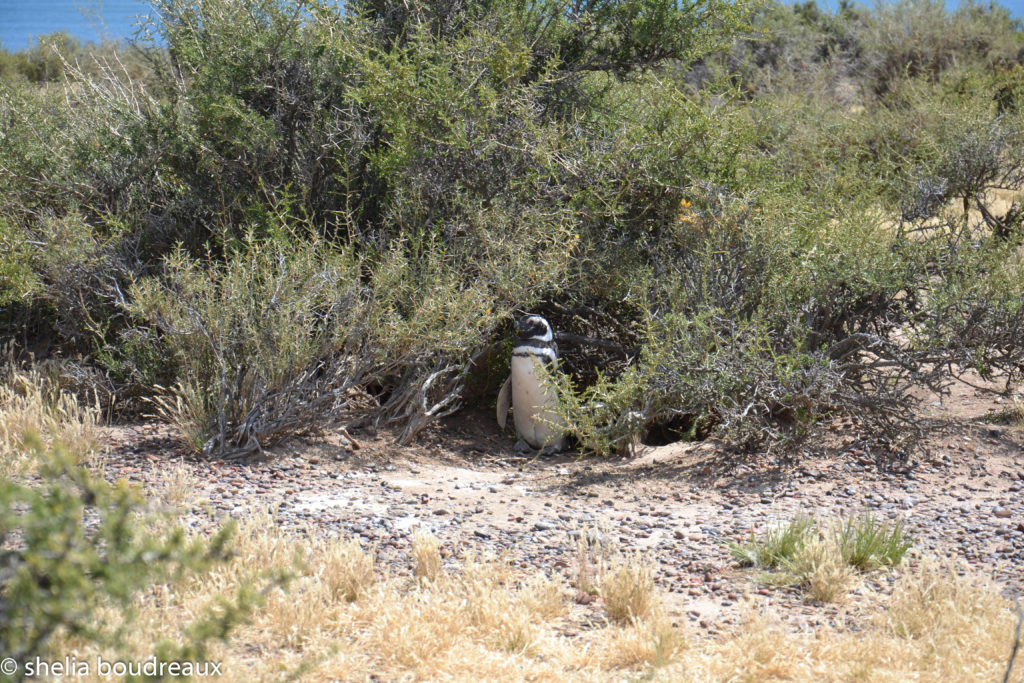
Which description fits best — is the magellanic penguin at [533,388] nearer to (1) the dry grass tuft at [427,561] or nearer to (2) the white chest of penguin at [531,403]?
(2) the white chest of penguin at [531,403]

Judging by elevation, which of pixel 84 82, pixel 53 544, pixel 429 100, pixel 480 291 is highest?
pixel 84 82

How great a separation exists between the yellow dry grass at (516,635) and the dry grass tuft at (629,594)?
0.08 feet

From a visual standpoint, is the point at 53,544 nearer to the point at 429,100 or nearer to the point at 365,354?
the point at 365,354

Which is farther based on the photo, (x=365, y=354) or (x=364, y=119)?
(x=364, y=119)

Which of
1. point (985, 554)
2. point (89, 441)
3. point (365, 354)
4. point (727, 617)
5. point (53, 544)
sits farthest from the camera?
point (365, 354)

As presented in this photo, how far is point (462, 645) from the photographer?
124 inches

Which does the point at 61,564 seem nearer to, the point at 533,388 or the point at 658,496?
the point at 658,496

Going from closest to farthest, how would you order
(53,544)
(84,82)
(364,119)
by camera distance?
(53,544) < (364,119) < (84,82)

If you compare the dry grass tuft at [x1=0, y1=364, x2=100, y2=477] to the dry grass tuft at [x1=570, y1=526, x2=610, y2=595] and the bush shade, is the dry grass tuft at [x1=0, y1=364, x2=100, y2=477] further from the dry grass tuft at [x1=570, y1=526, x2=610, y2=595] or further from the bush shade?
the dry grass tuft at [x1=570, y1=526, x2=610, y2=595]

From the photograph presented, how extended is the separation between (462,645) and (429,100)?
3.95 m

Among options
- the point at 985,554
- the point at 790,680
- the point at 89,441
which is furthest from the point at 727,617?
the point at 89,441

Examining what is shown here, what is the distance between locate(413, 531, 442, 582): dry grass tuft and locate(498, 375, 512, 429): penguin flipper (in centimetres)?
267

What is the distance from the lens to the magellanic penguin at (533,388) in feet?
19.6

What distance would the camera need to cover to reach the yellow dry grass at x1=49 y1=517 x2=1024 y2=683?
118 inches
